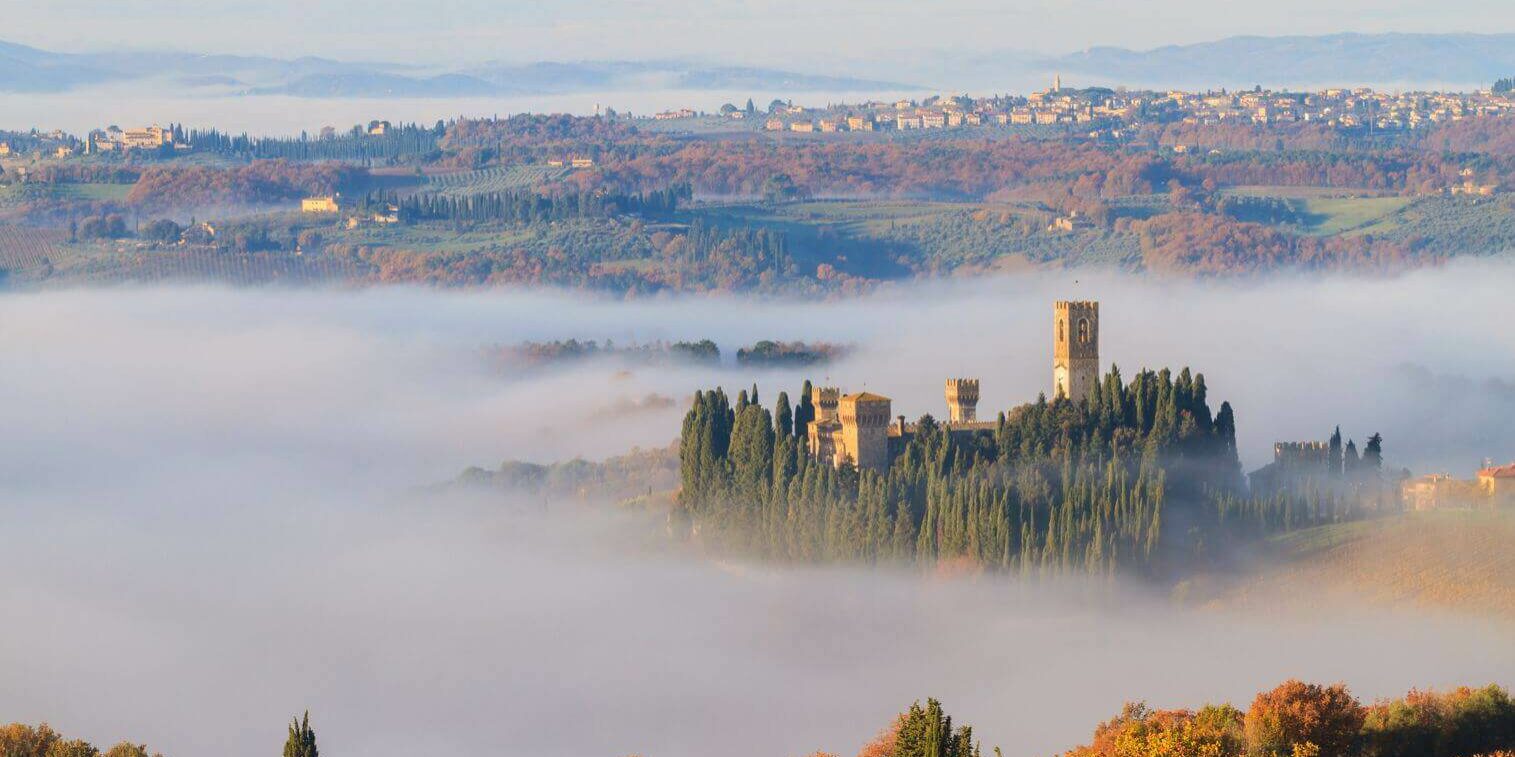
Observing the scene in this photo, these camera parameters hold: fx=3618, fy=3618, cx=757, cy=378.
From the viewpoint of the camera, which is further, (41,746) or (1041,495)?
(1041,495)

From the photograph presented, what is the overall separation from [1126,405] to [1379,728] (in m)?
53.6

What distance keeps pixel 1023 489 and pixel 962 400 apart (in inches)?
388

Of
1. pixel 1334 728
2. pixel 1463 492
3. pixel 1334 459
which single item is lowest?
pixel 1463 492

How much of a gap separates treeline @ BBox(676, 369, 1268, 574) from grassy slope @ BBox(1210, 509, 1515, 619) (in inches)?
109

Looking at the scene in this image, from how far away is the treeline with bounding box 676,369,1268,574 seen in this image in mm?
135875

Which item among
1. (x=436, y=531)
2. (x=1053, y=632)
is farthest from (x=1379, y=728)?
(x=436, y=531)

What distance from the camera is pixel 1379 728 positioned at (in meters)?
87.8

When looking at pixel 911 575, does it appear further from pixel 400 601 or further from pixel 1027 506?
pixel 400 601

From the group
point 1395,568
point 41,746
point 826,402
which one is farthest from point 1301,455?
point 41,746

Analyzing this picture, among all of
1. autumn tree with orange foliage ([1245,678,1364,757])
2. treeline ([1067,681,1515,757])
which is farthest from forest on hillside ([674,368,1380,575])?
autumn tree with orange foliage ([1245,678,1364,757])

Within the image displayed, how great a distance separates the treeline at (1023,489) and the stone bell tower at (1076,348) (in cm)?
122

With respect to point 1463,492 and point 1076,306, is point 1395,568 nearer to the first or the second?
point 1463,492

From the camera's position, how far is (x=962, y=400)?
145 m

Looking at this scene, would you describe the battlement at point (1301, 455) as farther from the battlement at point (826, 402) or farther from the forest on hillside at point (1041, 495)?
the battlement at point (826, 402)
